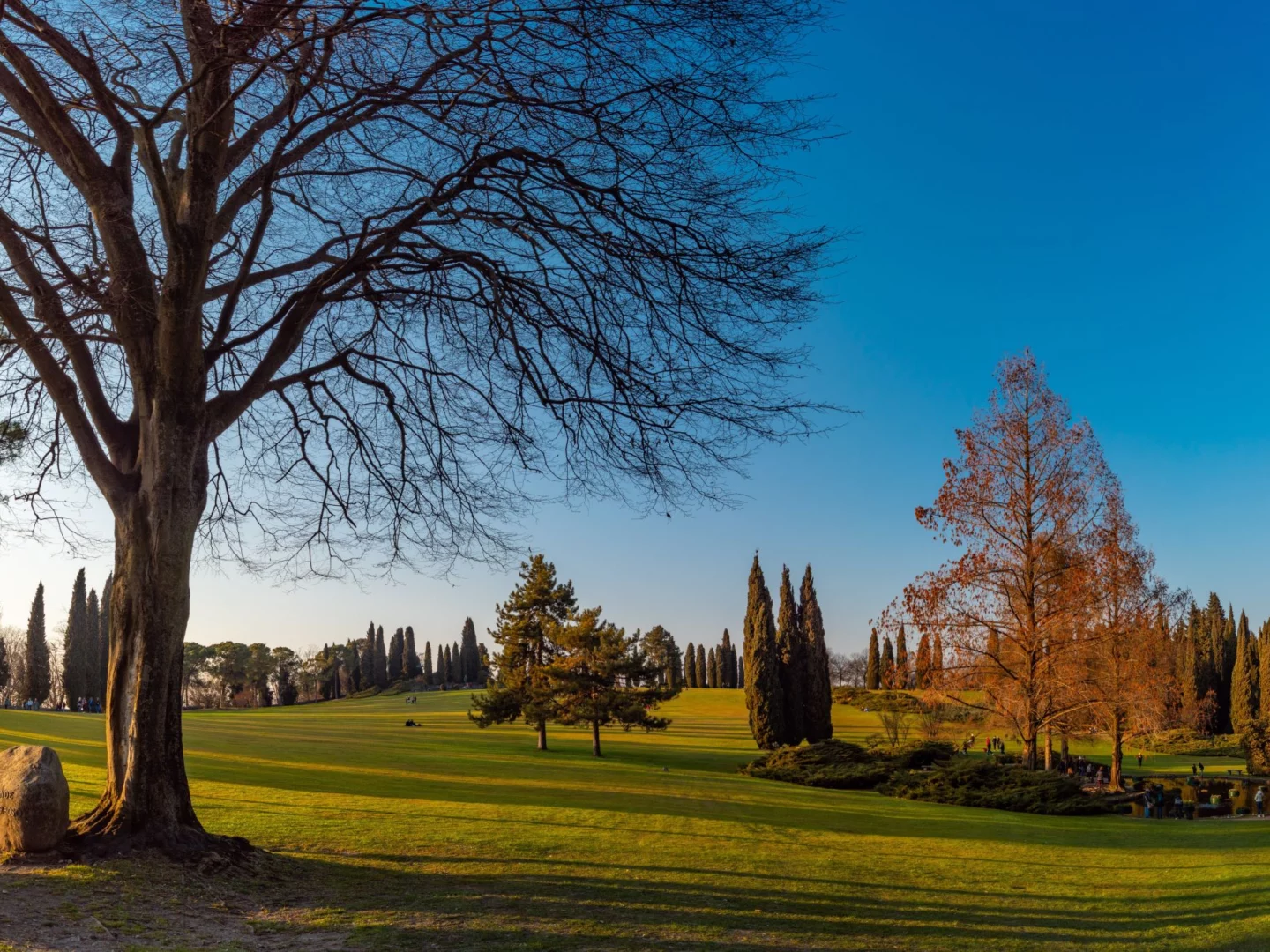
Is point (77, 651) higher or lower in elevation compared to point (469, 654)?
higher

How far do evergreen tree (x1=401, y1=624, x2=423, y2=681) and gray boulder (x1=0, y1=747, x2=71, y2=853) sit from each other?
3735 inches

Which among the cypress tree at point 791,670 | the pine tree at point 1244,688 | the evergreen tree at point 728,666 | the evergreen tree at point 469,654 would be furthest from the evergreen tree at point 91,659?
the pine tree at point 1244,688

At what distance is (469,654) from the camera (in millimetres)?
101500

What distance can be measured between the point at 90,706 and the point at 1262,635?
75.7m

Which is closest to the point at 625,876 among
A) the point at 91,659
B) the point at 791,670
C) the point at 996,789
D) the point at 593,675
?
the point at 996,789

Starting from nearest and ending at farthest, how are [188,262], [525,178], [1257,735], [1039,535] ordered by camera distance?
[525,178]
[188,262]
[1039,535]
[1257,735]

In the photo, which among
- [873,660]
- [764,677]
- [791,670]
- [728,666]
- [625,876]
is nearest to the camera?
[625,876]

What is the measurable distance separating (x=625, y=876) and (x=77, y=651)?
64.2m

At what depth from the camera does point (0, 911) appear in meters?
5.90

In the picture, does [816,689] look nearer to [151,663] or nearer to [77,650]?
[151,663]

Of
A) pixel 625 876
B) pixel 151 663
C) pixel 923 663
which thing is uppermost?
pixel 151 663

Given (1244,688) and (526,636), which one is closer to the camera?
(526,636)

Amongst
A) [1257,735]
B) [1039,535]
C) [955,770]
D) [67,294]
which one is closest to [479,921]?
[67,294]

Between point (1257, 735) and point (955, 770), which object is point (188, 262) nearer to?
point (955, 770)
